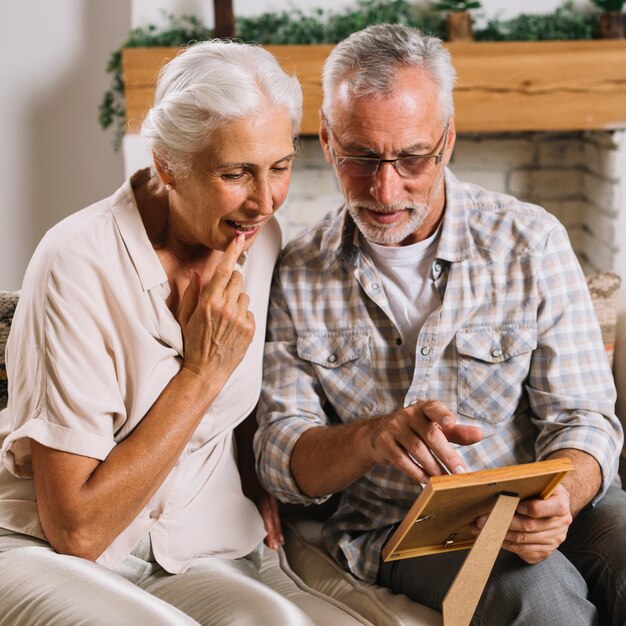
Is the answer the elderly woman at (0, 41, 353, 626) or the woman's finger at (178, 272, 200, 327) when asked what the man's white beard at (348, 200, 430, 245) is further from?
the woman's finger at (178, 272, 200, 327)

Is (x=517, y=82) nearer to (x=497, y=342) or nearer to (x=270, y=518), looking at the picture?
(x=497, y=342)

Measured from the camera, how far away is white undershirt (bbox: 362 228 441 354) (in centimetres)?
170

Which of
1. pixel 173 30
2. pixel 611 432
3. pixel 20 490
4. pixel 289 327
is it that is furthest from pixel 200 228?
pixel 173 30

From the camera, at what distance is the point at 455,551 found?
1552mm

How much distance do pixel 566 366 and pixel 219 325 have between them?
2.04ft

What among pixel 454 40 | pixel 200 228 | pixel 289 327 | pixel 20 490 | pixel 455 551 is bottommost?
pixel 455 551

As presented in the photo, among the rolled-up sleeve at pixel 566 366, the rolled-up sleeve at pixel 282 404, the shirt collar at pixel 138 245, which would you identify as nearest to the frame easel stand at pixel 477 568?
the rolled-up sleeve at pixel 566 366

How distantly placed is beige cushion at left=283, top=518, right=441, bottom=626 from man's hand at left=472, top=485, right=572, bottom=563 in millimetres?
213

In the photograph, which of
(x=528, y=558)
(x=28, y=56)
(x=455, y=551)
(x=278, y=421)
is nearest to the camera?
(x=528, y=558)

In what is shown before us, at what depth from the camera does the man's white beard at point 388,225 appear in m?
1.63

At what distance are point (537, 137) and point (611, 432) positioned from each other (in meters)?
2.41

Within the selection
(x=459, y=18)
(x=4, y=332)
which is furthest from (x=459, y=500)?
(x=459, y=18)

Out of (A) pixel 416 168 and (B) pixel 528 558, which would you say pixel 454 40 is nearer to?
(A) pixel 416 168

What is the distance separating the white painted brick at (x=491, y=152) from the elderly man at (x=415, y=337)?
2038mm
